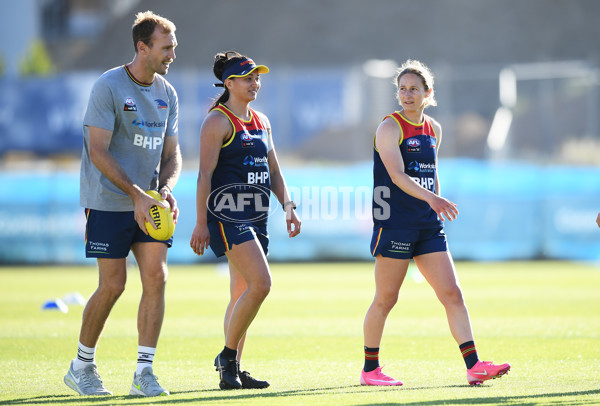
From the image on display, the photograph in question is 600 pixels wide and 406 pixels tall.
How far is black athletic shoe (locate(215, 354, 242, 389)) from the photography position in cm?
717

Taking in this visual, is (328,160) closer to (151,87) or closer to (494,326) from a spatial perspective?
(494,326)

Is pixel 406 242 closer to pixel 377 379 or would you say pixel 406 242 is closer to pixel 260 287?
pixel 377 379

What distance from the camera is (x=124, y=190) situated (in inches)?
275

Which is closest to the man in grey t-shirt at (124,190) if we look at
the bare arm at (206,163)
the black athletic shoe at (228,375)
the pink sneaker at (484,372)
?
the bare arm at (206,163)

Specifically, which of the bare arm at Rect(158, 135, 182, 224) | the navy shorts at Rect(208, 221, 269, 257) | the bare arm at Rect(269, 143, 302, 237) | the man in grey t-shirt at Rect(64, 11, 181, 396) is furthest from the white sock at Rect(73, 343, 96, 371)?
the bare arm at Rect(269, 143, 302, 237)

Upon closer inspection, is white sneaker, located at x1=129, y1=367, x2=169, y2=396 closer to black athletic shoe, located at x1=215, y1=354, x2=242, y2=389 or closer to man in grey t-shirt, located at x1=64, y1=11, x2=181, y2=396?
man in grey t-shirt, located at x1=64, y1=11, x2=181, y2=396

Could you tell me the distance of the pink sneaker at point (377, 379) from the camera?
24.0ft

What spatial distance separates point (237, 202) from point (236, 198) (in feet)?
0.11

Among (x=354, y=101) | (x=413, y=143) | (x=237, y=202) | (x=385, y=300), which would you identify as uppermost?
(x=354, y=101)

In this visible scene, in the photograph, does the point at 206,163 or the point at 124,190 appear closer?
the point at 124,190

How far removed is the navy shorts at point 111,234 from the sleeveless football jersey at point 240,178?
472mm

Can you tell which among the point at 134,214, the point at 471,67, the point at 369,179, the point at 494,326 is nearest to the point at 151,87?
the point at 134,214

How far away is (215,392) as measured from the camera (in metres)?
7.03

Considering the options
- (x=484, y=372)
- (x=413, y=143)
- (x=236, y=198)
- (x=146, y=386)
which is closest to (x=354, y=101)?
(x=413, y=143)
